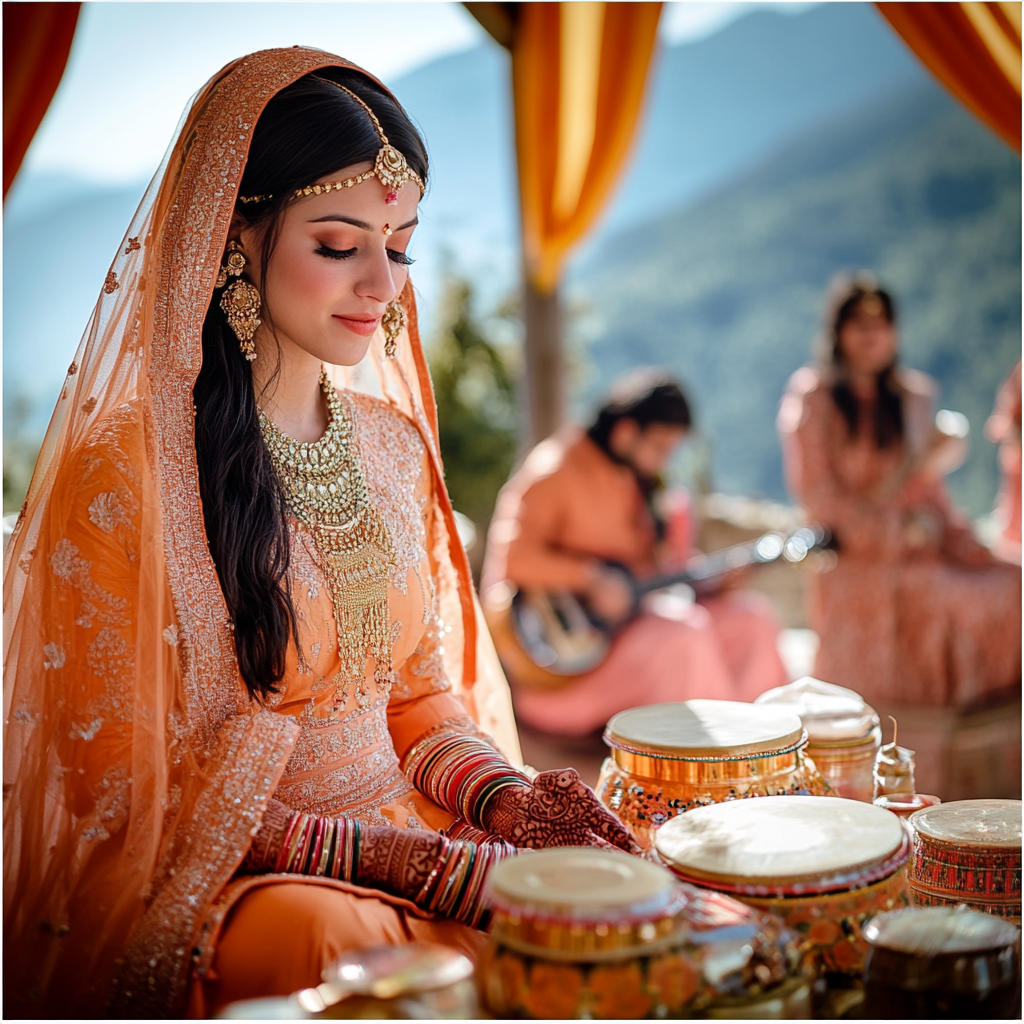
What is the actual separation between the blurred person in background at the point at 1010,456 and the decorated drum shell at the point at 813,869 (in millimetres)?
2913

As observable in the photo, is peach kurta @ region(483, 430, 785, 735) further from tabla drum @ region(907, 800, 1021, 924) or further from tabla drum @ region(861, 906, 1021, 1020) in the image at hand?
tabla drum @ region(861, 906, 1021, 1020)

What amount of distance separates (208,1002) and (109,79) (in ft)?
21.1

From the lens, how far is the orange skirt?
41.1 inches

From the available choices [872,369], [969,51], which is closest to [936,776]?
[872,369]

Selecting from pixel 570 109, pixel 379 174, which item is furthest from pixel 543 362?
pixel 379 174

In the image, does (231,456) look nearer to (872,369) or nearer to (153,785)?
(153,785)

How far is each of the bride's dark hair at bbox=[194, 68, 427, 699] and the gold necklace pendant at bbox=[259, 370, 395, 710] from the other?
51mm

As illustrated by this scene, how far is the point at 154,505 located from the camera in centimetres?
120

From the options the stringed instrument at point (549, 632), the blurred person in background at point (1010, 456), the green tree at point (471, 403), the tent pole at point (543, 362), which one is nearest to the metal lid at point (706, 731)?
the stringed instrument at point (549, 632)

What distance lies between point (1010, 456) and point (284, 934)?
3607 millimetres

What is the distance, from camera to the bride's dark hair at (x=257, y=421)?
1260 millimetres

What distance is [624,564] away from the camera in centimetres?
359

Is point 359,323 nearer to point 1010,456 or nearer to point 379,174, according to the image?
point 379,174

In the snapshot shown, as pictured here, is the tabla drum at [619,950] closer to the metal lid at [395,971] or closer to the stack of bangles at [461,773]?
the metal lid at [395,971]
